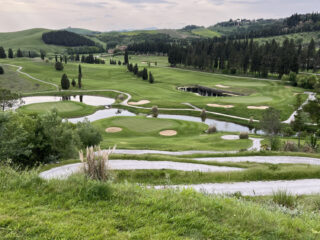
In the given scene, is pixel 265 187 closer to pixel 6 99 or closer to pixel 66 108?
pixel 66 108

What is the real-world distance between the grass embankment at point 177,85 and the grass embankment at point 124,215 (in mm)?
59481

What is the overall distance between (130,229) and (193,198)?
2.72 metres

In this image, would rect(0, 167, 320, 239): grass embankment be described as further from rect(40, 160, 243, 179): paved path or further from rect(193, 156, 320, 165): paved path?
rect(193, 156, 320, 165): paved path

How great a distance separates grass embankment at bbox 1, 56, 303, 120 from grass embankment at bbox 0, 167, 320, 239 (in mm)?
59481

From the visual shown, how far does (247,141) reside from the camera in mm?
42531

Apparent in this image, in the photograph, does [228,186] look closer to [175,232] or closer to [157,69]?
[175,232]

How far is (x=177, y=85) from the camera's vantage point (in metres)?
112

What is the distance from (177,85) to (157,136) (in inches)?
2554

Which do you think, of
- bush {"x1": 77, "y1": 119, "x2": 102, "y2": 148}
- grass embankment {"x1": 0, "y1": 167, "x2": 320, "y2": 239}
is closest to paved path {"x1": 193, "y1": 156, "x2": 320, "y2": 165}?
grass embankment {"x1": 0, "y1": 167, "x2": 320, "y2": 239}

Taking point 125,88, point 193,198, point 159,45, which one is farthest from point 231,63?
point 193,198

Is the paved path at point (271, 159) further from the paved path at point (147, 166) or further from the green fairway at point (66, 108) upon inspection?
the green fairway at point (66, 108)

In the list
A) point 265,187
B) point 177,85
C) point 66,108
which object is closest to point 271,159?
point 265,187

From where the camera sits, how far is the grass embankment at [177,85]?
2844 inches

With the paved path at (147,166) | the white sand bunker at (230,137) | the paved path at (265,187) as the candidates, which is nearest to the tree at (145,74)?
Result: the white sand bunker at (230,137)
